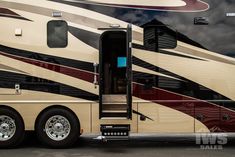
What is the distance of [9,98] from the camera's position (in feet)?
31.9

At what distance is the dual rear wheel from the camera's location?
9.67 m

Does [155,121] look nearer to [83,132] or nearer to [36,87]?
[83,132]

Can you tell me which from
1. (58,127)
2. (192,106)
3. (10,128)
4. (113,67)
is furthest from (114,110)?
(10,128)

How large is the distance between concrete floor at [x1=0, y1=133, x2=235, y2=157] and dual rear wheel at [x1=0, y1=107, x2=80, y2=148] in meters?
0.20

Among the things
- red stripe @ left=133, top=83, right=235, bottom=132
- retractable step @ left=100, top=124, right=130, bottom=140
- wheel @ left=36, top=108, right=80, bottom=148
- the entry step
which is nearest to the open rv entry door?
the entry step

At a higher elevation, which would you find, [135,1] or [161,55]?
[135,1]

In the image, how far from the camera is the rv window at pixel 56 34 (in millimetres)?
9781

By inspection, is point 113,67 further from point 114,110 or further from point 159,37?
point 159,37

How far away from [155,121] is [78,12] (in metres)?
2.99

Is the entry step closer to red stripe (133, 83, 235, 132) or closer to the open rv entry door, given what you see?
the open rv entry door

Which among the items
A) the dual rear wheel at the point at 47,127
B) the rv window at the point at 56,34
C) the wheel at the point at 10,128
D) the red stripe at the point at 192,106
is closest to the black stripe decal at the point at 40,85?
the dual rear wheel at the point at 47,127

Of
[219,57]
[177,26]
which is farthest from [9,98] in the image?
[219,57]

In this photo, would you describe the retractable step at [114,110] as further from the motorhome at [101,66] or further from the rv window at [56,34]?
the rv window at [56,34]

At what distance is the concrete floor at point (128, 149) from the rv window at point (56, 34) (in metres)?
2.33
